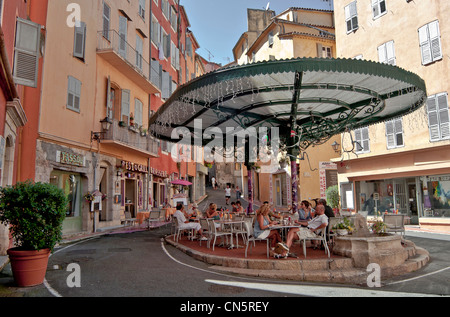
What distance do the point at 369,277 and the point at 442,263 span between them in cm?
283

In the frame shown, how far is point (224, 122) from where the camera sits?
12.5 metres

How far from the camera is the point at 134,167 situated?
1916 cm

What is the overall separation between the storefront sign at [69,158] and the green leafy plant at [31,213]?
771 centimetres

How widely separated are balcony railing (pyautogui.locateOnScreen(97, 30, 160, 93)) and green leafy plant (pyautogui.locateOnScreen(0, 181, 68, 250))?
12.0 meters

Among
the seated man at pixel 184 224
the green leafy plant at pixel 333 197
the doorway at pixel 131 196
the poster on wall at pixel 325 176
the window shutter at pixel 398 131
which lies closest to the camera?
the seated man at pixel 184 224

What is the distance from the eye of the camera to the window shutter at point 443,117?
49.5 feet

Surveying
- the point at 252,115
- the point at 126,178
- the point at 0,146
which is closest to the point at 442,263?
the point at 252,115

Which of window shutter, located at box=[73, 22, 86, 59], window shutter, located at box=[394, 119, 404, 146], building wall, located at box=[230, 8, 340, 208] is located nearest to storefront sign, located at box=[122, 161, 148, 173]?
window shutter, located at box=[73, 22, 86, 59]

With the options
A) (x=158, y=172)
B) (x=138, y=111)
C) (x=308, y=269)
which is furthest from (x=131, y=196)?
(x=308, y=269)

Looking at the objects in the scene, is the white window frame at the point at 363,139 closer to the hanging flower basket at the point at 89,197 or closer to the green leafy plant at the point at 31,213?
the hanging flower basket at the point at 89,197

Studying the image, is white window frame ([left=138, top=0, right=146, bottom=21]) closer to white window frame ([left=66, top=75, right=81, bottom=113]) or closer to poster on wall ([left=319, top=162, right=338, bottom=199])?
white window frame ([left=66, top=75, right=81, bottom=113])

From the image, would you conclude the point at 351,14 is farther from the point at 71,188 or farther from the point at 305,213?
the point at 71,188

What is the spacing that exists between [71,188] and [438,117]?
17273 mm

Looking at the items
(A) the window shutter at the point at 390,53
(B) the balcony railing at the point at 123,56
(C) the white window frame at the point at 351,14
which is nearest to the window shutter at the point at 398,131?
(A) the window shutter at the point at 390,53
